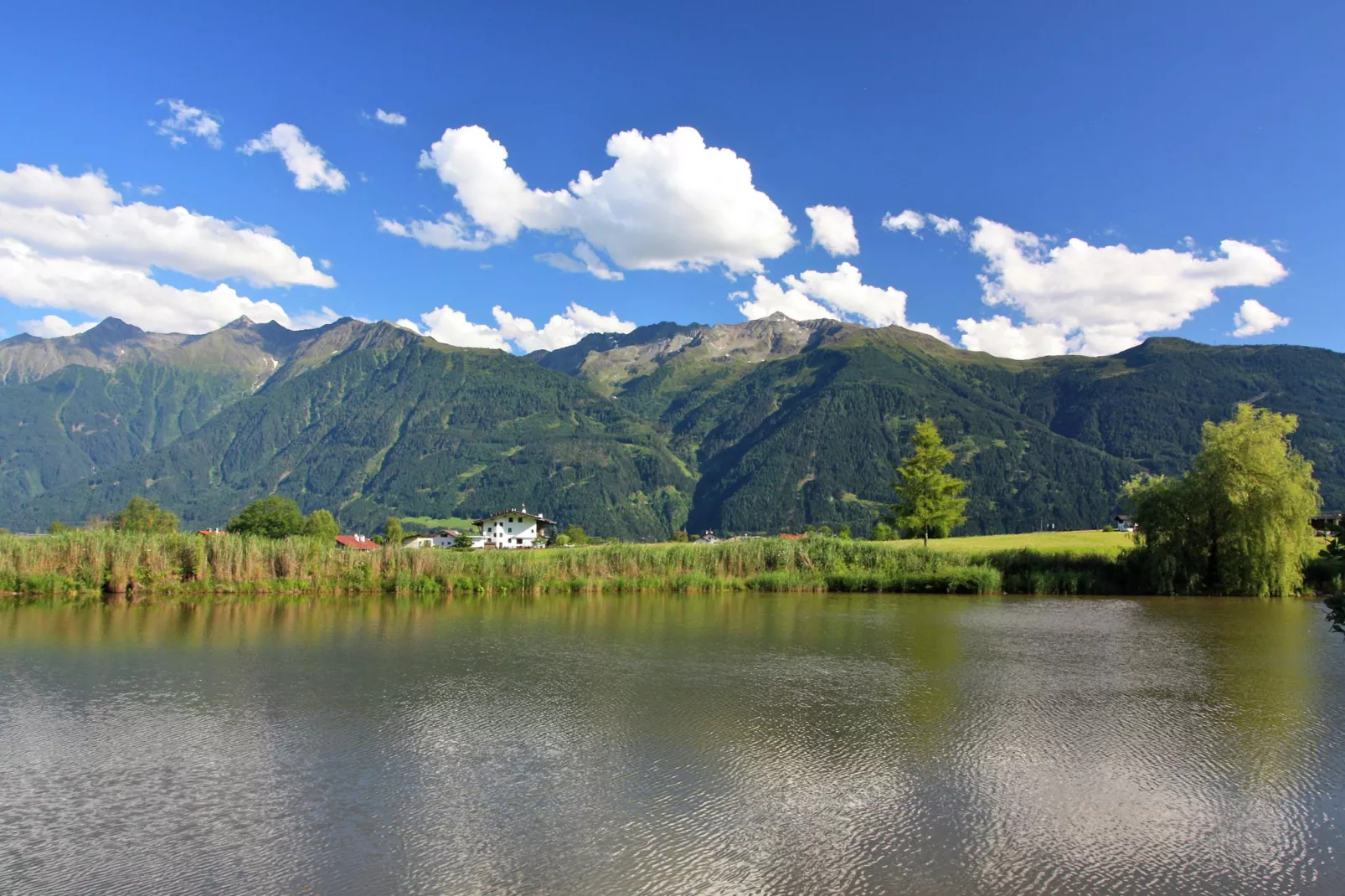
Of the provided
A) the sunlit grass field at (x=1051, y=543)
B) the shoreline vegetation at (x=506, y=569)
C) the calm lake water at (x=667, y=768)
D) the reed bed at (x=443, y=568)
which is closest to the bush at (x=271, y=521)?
the shoreline vegetation at (x=506, y=569)

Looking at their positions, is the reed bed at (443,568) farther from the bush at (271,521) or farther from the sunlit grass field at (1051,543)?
the bush at (271,521)

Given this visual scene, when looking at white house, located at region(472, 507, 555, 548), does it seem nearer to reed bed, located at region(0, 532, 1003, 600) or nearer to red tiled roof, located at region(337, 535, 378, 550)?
red tiled roof, located at region(337, 535, 378, 550)

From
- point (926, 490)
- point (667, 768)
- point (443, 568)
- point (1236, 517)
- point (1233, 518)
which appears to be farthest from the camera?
point (926, 490)

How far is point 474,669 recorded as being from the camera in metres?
26.8

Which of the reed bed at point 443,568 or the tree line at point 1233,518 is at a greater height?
the tree line at point 1233,518

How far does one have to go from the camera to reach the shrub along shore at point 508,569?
48.3m

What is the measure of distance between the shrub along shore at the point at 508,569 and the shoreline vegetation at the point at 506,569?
0.23ft

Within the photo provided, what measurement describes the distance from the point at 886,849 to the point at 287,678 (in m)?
19.5

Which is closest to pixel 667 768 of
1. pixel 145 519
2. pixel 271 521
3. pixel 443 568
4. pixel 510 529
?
pixel 443 568

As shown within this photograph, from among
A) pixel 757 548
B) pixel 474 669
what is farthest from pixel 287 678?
pixel 757 548

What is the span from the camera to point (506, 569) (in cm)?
5631

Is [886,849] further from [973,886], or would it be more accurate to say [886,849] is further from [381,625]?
[381,625]

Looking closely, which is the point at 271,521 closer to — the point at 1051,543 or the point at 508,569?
the point at 508,569

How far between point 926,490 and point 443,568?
43.0m
